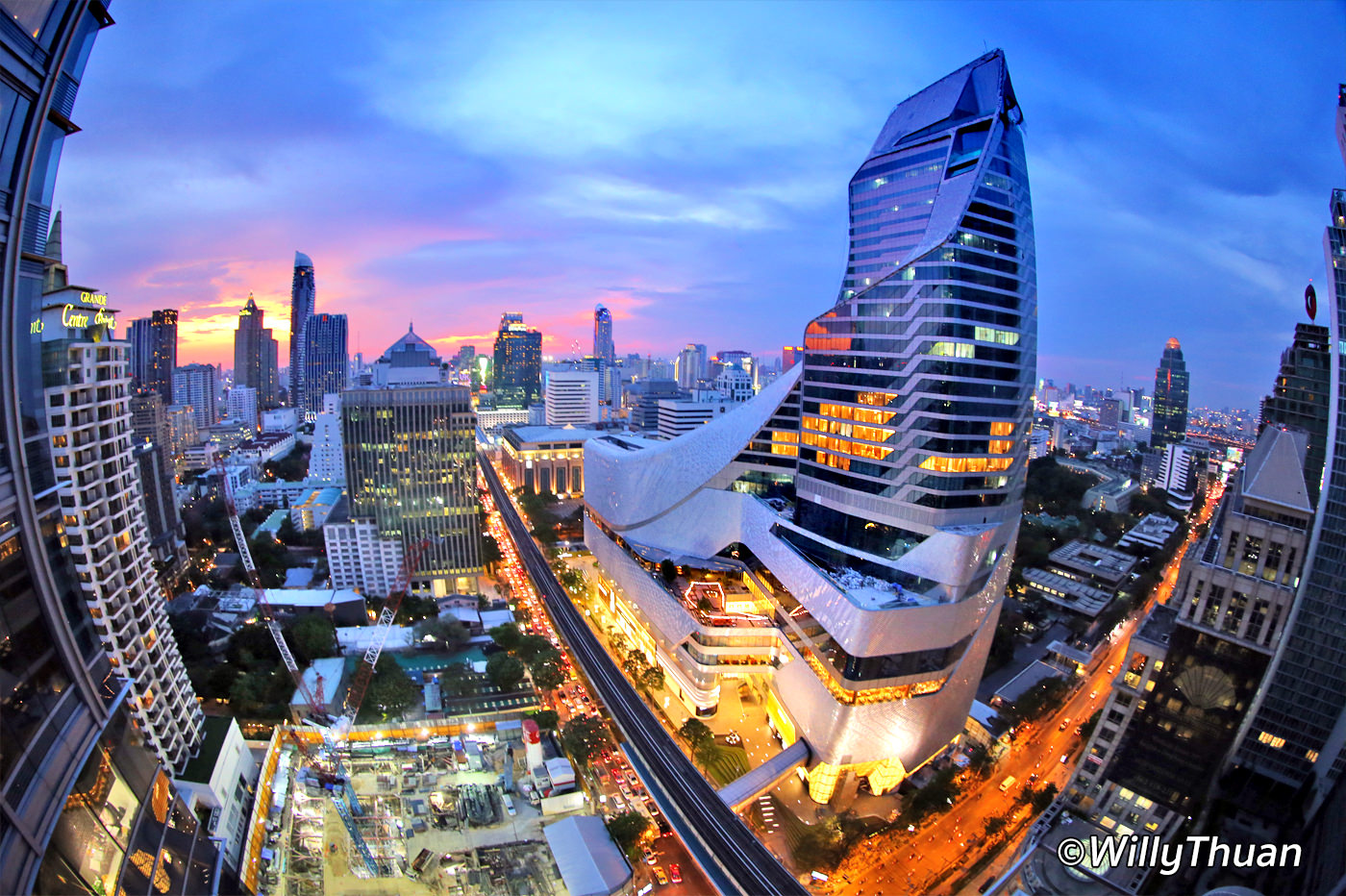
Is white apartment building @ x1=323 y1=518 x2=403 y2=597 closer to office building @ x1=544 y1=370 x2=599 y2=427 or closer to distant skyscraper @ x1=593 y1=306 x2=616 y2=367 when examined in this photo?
office building @ x1=544 y1=370 x2=599 y2=427

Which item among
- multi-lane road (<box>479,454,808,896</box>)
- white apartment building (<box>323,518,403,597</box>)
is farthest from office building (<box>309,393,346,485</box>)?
multi-lane road (<box>479,454,808,896</box>)

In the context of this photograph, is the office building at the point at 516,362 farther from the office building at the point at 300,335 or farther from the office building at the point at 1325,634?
the office building at the point at 1325,634

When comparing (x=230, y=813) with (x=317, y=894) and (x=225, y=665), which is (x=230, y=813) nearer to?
(x=317, y=894)

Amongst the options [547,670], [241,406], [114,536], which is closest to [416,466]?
[547,670]

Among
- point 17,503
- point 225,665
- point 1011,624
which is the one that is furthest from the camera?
point 1011,624

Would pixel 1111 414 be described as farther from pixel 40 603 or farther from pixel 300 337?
pixel 300 337

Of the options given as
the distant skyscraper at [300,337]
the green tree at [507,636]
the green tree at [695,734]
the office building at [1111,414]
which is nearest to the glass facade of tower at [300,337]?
the distant skyscraper at [300,337]

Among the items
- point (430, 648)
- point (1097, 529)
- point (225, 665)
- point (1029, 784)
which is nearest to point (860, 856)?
point (1029, 784)
